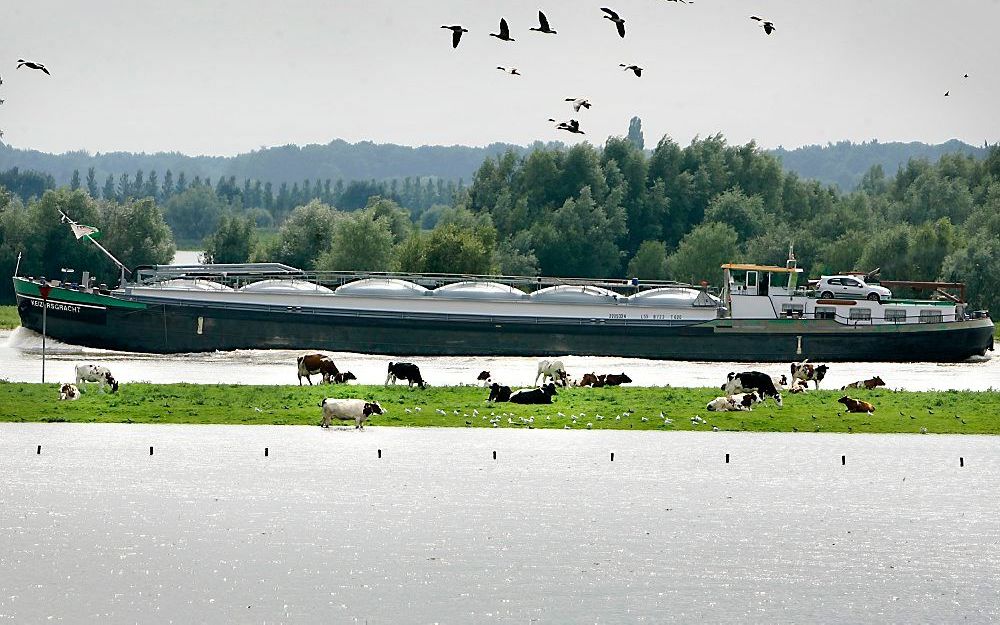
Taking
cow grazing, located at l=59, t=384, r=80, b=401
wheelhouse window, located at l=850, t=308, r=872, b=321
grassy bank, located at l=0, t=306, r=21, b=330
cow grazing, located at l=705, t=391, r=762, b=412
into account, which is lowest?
grassy bank, located at l=0, t=306, r=21, b=330

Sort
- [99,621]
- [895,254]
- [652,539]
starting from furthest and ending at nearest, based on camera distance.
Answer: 1. [895,254]
2. [652,539]
3. [99,621]

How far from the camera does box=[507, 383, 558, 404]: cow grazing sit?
168 ft

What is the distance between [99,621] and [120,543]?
18.7 feet

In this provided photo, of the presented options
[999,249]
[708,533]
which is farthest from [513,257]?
[708,533]

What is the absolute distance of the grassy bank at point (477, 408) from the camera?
48031 mm

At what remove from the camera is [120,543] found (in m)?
30.7

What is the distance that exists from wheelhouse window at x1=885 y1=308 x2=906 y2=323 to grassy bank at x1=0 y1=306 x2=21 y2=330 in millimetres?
60278

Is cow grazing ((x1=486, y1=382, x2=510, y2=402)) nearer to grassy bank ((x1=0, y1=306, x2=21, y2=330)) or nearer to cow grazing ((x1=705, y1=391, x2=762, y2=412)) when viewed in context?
cow grazing ((x1=705, y1=391, x2=762, y2=412))

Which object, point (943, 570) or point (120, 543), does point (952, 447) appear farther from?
point (120, 543)

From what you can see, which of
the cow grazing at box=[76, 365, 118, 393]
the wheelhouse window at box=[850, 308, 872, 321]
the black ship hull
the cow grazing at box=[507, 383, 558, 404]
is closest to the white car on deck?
the wheelhouse window at box=[850, 308, 872, 321]

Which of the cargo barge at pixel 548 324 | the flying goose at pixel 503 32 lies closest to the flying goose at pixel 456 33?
the flying goose at pixel 503 32

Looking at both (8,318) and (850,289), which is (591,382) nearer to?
(850,289)

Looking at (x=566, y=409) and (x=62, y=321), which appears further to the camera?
(x=62, y=321)

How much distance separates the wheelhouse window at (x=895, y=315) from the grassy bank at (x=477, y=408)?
30547 millimetres
